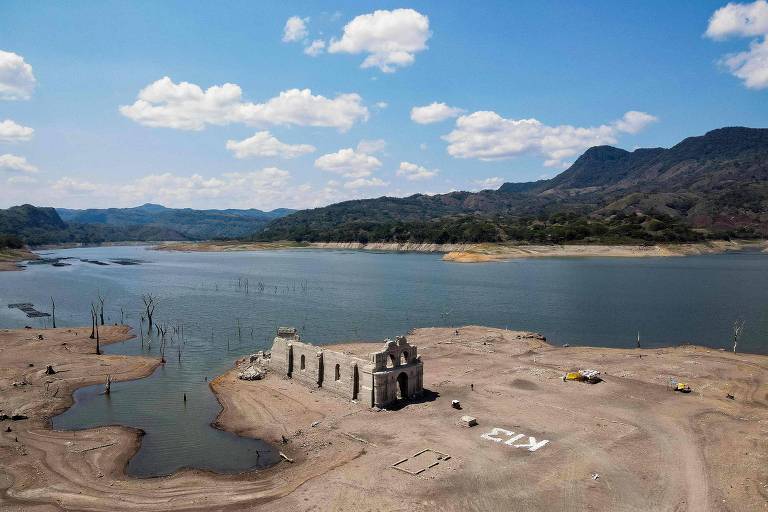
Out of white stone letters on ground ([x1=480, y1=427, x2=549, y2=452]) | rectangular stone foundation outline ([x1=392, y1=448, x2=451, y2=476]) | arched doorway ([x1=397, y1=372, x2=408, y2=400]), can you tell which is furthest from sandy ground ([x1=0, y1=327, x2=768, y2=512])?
arched doorway ([x1=397, y1=372, x2=408, y2=400])

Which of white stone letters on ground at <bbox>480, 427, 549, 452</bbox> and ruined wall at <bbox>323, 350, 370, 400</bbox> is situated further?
ruined wall at <bbox>323, 350, 370, 400</bbox>

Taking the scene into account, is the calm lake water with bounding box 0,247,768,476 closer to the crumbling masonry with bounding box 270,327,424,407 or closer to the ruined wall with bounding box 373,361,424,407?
the crumbling masonry with bounding box 270,327,424,407

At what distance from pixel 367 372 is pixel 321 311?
55252 mm

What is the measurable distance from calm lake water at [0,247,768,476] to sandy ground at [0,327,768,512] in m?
2.75

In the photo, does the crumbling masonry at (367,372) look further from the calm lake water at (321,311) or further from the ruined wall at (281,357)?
the calm lake water at (321,311)

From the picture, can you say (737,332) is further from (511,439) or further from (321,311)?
(321,311)

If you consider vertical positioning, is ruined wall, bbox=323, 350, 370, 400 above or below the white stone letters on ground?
above

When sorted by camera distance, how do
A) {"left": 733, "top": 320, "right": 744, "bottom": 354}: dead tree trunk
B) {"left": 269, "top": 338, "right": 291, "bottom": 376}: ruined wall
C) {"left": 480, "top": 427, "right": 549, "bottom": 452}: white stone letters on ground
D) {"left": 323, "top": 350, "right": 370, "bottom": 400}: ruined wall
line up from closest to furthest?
{"left": 480, "top": 427, "right": 549, "bottom": 452}: white stone letters on ground → {"left": 323, "top": 350, "right": 370, "bottom": 400}: ruined wall → {"left": 269, "top": 338, "right": 291, "bottom": 376}: ruined wall → {"left": 733, "top": 320, "right": 744, "bottom": 354}: dead tree trunk

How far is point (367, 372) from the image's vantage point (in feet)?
146

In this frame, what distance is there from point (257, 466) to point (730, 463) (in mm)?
31424

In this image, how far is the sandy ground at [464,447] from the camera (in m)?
30.0

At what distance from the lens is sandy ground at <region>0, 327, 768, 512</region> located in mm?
30016

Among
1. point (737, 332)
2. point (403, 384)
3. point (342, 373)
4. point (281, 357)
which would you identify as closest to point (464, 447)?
point (403, 384)

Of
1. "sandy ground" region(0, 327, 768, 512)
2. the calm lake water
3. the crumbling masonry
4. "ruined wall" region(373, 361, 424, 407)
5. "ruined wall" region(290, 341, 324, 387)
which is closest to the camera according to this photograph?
"sandy ground" region(0, 327, 768, 512)
